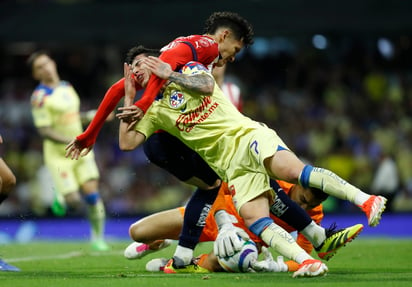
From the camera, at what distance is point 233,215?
7914 mm

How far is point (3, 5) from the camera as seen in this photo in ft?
58.7

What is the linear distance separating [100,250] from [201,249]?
51.7 inches

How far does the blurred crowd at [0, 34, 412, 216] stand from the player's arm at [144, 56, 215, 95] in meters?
9.24

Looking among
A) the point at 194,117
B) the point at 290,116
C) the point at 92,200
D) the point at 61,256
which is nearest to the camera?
the point at 194,117

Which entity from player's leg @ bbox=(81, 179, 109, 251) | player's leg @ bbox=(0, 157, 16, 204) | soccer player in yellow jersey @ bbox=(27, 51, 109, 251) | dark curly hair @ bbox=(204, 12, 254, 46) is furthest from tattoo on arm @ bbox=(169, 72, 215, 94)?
soccer player in yellow jersey @ bbox=(27, 51, 109, 251)

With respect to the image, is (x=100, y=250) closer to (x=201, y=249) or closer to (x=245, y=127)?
(x=201, y=249)

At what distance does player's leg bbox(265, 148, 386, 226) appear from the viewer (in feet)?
21.6

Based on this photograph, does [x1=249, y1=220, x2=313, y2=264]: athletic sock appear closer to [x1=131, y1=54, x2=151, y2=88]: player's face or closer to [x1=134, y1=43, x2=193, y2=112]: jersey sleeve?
[x1=134, y1=43, x2=193, y2=112]: jersey sleeve

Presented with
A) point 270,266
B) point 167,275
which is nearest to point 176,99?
point 167,275

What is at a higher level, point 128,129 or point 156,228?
point 128,129

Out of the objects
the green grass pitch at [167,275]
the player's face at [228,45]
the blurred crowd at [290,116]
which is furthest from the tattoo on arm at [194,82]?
the blurred crowd at [290,116]

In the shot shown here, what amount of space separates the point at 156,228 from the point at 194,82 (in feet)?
4.85

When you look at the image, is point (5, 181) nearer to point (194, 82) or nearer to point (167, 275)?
point (167, 275)

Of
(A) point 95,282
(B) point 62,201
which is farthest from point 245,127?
(B) point 62,201
